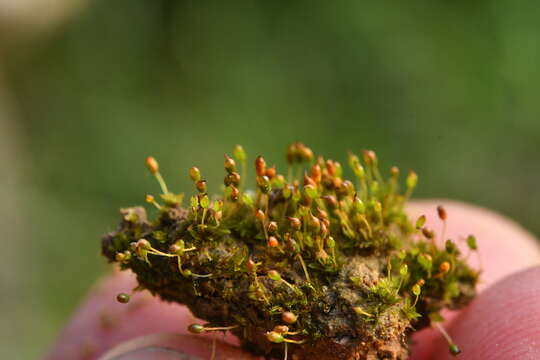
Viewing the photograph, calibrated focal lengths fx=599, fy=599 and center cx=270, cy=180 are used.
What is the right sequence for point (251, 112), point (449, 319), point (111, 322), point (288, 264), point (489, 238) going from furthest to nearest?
1. point (251, 112)
2. point (489, 238)
3. point (111, 322)
4. point (449, 319)
5. point (288, 264)

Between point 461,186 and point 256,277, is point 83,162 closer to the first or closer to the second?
point 461,186

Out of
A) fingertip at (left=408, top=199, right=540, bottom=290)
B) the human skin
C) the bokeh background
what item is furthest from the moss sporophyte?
the bokeh background

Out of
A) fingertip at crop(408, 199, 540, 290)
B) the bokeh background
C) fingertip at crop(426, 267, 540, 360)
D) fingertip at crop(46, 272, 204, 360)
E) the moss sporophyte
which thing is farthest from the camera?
the bokeh background

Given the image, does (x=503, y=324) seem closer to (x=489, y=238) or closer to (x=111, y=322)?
(x=489, y=238)

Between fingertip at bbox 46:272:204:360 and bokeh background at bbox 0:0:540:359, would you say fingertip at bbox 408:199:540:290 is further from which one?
bokeh background at bbox 0:0:540:359

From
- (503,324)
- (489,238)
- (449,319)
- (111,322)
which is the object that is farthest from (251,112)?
(503,324)

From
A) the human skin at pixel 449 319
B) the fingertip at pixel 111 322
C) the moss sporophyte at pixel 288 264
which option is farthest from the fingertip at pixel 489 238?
the fingertip at pixel 111 322

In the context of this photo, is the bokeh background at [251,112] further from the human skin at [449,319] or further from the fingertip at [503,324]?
the fingertip at [503,324]
